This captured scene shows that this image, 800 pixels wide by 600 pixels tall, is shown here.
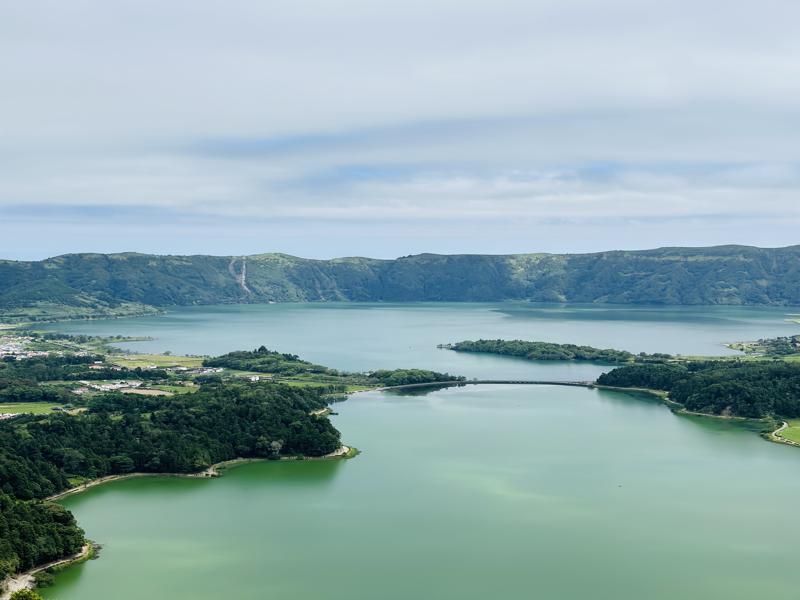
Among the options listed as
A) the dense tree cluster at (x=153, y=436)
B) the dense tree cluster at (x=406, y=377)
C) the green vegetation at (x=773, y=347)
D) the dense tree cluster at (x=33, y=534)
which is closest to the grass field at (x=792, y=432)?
the dense tree cluster at (x=153, y=436)

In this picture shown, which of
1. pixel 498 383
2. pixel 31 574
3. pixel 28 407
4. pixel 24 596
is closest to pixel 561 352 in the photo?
pixel 498 383

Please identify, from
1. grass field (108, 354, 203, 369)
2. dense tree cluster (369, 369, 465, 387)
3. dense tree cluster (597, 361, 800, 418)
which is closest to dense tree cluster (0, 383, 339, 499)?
dense tree cluster (369, 369, 465, 387)

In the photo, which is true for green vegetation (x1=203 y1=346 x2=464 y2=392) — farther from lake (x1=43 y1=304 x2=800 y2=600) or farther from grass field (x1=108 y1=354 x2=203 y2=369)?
lake (x1=43 y1=304 x2=800 y2=600)

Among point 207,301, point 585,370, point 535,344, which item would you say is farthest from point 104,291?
point 585,370

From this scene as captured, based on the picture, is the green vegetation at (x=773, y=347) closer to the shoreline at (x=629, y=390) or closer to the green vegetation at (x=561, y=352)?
the green vegetation at (x=561, y=352)

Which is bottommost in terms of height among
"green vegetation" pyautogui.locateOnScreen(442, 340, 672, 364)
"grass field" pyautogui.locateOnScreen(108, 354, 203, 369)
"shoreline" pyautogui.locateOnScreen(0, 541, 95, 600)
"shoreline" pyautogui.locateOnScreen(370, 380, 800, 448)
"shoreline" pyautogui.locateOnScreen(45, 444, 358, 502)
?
"shoreline" pyautogui.locateOnScreen(0, 541, 95, 600)

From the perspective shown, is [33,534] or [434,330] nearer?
[33,534]

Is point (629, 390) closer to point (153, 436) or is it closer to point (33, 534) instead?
point (153, 436)
